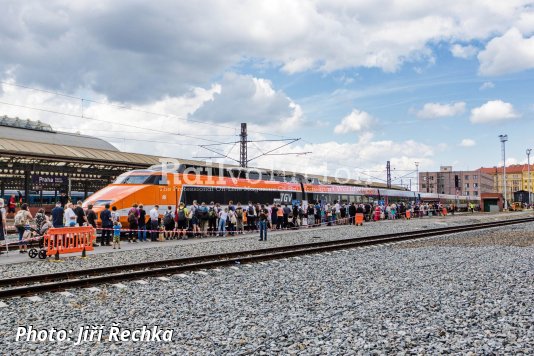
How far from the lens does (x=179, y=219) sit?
25.0 m

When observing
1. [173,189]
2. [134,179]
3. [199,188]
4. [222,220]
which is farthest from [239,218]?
[134,179]

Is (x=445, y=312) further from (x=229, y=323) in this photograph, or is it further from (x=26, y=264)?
(x=26, y=264)

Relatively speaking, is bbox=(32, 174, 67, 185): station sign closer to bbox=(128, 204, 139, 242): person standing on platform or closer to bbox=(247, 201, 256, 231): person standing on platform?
bbox=(128, 204, 139, 242): person standing on platform

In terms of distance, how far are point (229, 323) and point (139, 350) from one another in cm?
162

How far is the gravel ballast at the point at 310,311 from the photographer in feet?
21.4

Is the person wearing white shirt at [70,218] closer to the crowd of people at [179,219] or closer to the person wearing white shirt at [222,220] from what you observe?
the crowd of people at [179,219]

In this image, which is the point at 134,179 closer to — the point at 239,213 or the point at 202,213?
the point at 202,213

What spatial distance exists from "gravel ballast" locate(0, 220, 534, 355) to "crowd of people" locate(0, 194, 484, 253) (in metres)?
8.58

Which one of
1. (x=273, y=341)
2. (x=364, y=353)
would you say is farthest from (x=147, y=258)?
(x=364, y=353)

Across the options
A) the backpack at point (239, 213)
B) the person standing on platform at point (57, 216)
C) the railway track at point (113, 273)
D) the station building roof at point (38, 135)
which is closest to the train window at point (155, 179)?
the backpack at point (239, 213)

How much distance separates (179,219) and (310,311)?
17363mm

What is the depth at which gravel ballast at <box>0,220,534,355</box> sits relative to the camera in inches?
257

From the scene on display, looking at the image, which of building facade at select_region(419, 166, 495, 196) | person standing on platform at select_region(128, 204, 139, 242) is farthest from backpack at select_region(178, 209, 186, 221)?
building facade at select_region(419, 166, 495, 196)

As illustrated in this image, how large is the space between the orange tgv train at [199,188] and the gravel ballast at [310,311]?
40.3 feet
